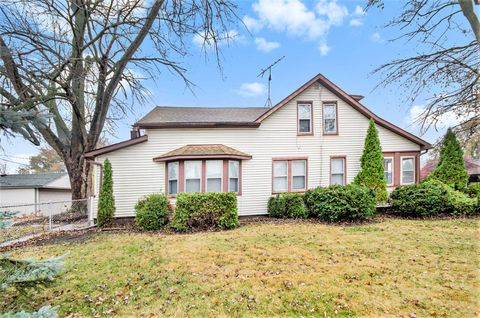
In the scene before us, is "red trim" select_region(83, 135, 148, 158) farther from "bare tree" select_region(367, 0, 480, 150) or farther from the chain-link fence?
"bare tree" select_region(367, 0, 480, 150)

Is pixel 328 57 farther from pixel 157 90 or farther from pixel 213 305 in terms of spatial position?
pixel 213 305

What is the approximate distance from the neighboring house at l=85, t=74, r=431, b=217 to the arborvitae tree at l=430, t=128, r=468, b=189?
4.30 ft

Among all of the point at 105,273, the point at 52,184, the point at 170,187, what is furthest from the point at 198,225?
the point at 52,184

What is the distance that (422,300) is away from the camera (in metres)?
3.99

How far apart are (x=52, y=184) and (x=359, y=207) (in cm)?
2775

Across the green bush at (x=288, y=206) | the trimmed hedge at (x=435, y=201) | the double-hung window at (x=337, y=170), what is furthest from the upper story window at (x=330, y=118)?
the trimmed hedge at (x=435, y=201)

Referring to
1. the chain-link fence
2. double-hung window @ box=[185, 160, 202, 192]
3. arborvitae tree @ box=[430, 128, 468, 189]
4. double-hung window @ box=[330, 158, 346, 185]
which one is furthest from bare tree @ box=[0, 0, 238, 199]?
arborvitae tree @ box=[430, 128, 468, 189]

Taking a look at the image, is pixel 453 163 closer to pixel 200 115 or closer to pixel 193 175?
pixel 193 175

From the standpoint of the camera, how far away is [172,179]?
11305 millimetres

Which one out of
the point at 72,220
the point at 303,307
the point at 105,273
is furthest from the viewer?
the point at 72,220

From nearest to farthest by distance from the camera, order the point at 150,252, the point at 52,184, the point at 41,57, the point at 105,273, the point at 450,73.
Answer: the point at 105,273 → the point at 150,252 → the point at 450,73 → the point at 41,57 → the point at 52,184

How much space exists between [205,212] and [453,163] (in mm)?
12081

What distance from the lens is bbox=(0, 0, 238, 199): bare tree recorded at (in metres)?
7.77

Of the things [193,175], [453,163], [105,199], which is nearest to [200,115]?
[193,175]
